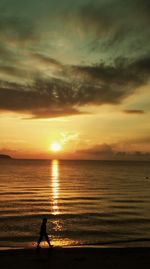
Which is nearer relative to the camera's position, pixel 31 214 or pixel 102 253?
pixel 102 253

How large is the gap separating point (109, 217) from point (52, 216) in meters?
8.42

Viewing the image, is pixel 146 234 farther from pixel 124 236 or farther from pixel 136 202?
pixel 136 202

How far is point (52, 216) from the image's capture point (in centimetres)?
4388

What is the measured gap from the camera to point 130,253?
24172 mm

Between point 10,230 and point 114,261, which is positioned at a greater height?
point 10,230

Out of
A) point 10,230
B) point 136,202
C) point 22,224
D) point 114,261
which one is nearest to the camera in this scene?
point 114,261

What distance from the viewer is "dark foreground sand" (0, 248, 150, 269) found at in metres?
20.9

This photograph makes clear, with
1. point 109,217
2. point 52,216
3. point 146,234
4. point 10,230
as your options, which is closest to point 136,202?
point 109,217

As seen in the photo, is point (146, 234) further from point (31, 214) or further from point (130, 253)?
point (31, 214)

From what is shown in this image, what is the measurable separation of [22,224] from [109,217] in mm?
12683

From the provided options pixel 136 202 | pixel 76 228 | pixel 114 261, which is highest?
pixel 136 202

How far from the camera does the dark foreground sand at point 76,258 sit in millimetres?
20938

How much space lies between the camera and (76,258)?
22.3 meters

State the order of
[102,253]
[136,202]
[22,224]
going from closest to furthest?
[102,253], [22,224], [136,202]
